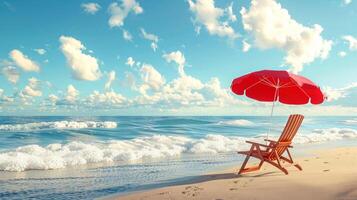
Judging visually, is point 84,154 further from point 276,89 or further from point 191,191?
point 276,89

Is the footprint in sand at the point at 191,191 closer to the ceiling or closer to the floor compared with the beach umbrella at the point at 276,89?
closer to the floor

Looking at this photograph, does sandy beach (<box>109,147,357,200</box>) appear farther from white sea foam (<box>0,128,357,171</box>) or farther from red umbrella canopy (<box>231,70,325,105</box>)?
white sea foam (<box>0,128,357,171</box>)

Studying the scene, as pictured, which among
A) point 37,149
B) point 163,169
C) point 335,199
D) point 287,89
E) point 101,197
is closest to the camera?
point 335,199

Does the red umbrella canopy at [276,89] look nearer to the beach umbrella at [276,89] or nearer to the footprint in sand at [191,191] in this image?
the beach umbrella at [276,89]

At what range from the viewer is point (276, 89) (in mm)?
9062

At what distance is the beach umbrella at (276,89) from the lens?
8588 millimetres

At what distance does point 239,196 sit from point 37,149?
11565 mm

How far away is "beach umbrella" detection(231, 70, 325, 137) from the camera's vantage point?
859 cm

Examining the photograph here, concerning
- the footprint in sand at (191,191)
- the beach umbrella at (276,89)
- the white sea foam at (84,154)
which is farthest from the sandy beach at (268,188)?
the white sea foam at (84,154)

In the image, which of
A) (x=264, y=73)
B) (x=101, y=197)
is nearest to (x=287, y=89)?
(x=264, y=73)

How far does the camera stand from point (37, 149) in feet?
50.9

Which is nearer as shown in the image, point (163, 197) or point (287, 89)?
point (163, 197)

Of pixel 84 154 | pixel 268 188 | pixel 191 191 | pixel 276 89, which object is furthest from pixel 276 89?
pixel 84 154

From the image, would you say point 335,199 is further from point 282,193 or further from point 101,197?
point 101,197
